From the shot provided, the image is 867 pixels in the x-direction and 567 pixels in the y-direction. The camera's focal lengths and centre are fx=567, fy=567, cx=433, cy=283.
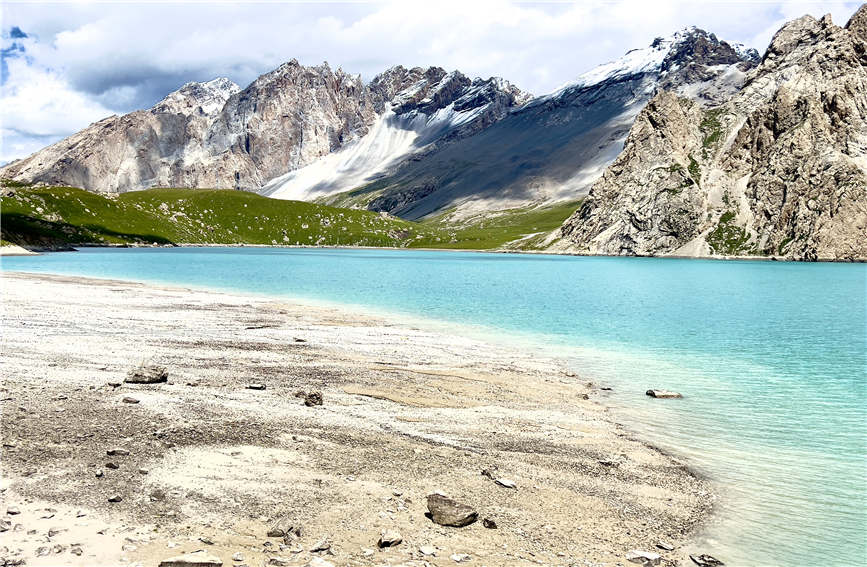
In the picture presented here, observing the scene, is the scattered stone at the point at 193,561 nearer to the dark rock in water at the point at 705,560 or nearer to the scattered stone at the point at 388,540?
the scattered stone at the point at 388,540

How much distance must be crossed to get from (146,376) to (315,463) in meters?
11.1

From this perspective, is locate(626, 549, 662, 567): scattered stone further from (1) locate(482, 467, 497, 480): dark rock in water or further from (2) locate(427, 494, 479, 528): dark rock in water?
(1) locate(482, 467, 497, 480): dark rock in water

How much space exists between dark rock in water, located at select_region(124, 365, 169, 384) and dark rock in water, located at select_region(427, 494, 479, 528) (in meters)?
14.9

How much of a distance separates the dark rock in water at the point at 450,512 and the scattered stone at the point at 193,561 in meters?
4.85

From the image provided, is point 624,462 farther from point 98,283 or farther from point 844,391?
point 98,283

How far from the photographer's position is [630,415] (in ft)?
77.9

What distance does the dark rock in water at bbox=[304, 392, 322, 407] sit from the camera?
21.9 m

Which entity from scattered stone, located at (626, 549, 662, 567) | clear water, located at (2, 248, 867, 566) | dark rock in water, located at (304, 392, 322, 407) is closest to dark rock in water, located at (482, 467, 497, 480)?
scattered stone, located at (626, 549, 662, 567)

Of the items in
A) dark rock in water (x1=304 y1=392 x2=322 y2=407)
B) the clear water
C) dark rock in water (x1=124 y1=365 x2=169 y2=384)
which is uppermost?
dark rock in water (x1=124 y1=365 x2=169 y2=384)

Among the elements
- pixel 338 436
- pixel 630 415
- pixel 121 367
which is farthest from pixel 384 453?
pixel 121 367

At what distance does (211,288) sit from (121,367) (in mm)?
53558

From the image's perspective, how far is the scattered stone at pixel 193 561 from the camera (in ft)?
33.9

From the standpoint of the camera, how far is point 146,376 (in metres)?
23.2

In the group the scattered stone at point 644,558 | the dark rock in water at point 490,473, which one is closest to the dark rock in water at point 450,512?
the dark rock in water at point 490,473
